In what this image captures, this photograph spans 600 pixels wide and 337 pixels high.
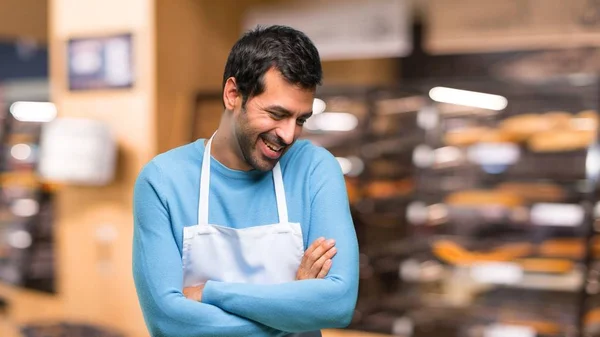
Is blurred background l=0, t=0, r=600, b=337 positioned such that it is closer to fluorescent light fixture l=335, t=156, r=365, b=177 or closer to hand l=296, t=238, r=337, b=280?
fluorescent light fixture l=335, t=156, r=365, b=177

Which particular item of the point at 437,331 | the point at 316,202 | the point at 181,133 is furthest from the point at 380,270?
the point at 316,202

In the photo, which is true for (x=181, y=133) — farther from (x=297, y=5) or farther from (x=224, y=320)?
(x=224, y=320)

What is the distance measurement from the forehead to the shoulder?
0.20 meters

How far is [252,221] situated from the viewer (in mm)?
1506

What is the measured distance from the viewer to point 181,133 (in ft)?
15.5

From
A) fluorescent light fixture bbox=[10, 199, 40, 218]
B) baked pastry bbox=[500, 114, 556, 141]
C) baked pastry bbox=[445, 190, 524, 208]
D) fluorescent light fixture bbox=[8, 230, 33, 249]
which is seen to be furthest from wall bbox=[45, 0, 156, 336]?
baked pastry bbox=[500, 114, 556, 141]

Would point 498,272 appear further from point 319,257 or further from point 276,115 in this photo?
point 276,115

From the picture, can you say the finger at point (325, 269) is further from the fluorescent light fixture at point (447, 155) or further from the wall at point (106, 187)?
the fluorescent light fixture at point (447, 155)

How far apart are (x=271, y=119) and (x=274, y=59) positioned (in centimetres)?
12

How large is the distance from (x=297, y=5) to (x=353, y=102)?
92 cm

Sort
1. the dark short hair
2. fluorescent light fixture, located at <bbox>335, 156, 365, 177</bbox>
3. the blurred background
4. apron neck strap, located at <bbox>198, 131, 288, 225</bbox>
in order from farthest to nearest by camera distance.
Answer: fluorescent light fixture, located at <bbox>335, 156, 365, 177</bbox> < the blurred background < apron neck strap, located at <bbox>198, 131, 288, 225</bbox> < the dark short hair

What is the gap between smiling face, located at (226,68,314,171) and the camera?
1381mm

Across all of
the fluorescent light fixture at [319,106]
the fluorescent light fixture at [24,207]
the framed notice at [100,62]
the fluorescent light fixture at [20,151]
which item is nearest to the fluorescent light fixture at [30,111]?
the fluorescent light fixture at [20,151]

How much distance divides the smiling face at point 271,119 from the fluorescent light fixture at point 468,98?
3.32m
